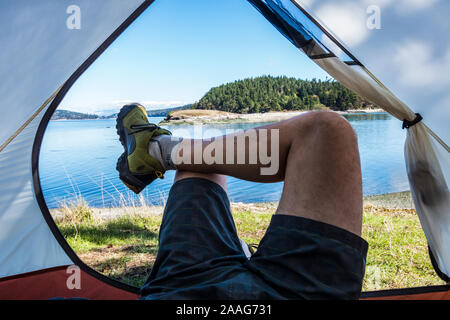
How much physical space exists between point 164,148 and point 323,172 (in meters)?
0.44

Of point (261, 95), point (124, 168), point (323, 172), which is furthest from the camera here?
point (261, 95)

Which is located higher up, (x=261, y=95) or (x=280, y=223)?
(x=261, y=95)

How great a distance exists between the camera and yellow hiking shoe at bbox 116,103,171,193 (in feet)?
→ 2.85

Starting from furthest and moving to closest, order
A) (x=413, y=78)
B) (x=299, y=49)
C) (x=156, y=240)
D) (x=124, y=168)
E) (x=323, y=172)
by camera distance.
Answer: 1. (x=156, y=240)
2. (x=299, y=49)
3. (x=413, y=78)
4. (x=124, y=168)
5. (x=323, y=172)

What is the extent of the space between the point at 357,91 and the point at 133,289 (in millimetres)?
1303

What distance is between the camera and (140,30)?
20734 mm

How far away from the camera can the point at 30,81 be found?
49.6 inches

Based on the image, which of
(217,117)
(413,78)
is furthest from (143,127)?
(217,117)

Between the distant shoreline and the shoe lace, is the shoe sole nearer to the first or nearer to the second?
the shoe lace

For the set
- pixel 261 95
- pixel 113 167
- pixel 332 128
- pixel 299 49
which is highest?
pixel 261 95

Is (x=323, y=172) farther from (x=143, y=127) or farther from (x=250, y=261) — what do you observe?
(x=143, y=127)

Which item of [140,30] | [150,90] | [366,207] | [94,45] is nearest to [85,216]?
[94,45]

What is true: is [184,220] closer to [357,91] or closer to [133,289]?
[133,289]

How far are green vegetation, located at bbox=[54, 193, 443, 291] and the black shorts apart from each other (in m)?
0.98
